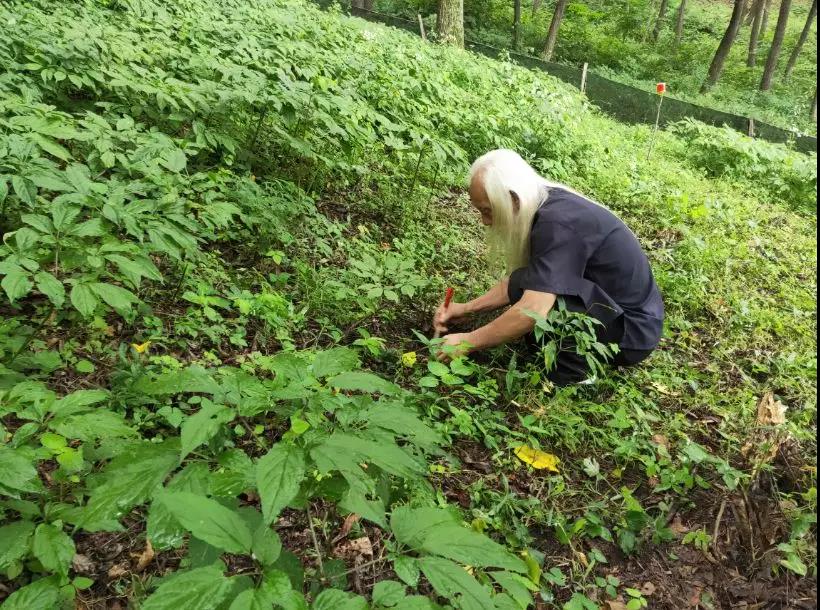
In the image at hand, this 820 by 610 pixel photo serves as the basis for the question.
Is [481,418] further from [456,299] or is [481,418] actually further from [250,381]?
[250,381]

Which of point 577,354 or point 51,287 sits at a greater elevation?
point 51,287

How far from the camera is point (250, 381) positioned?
1.35 m

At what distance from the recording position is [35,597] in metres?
1.30

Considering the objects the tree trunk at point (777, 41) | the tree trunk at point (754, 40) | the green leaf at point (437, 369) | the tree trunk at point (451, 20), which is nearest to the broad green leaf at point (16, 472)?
the green leaf at point (437, 369)

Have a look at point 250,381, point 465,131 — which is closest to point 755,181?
point 465,131

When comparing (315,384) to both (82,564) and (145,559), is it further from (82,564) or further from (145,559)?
(82,564)

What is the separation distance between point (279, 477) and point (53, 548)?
0.74m

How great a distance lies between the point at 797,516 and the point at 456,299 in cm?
206

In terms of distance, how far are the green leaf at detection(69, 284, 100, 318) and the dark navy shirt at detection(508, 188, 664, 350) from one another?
1.86 meters

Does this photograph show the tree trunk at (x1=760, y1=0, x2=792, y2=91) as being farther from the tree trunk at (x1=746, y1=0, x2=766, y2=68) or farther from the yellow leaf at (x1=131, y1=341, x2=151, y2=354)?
the yellow leaf at (x1=131, y1=341, x2=151, y2=354)

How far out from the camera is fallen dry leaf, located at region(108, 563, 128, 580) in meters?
1.75

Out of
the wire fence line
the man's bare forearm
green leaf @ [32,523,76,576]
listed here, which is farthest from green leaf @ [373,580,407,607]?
the wire fence line

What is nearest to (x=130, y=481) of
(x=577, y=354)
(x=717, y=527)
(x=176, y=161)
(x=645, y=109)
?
(x=176, y=161)

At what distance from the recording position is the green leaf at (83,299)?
5.77 ft
